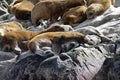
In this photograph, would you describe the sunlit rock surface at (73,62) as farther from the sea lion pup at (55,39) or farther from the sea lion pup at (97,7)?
the sea lion pup at (97,7)

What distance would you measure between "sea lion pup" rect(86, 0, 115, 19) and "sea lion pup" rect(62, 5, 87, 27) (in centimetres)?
26

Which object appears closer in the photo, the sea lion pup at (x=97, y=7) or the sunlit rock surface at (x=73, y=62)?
the sunlit rock surface at (x=73, y=62)

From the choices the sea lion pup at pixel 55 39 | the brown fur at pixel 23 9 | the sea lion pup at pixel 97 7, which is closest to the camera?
the sea lion pup at pixel 55 39

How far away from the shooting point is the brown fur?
19.9 metres

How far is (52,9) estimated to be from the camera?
18203 mm

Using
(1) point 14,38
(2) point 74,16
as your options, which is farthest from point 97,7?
(1) point 14,38

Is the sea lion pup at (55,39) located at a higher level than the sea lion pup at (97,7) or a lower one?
higher

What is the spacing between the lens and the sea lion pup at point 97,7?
1668 centimetres

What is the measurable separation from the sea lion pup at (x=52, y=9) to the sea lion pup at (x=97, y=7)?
59cm

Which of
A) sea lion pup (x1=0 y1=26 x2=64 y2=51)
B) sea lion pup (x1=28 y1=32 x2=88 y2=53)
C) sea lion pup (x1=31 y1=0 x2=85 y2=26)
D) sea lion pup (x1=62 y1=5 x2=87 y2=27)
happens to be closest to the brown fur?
sea lion pup (x1=31 y1=0 x2=85 y2=26)

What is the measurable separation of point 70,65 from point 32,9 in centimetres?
670

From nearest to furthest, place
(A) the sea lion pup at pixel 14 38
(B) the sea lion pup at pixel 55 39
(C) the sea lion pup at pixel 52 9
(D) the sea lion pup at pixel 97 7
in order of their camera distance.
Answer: (B) the sea lion pup at pixel 55 39, (A) the sea lion pup at pixel 14 38, (D) the sea lion pup at pixel 97 7, (C) the sea lion pup at pixel 52 9

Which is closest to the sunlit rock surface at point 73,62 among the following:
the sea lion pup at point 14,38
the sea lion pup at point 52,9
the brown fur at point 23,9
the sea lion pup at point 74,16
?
the sea lion pup at point 14,38

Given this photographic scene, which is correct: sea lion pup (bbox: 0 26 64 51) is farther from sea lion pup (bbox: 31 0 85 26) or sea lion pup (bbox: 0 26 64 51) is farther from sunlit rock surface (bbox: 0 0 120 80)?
sea lion pup (bbox: 31 0 85 26)
